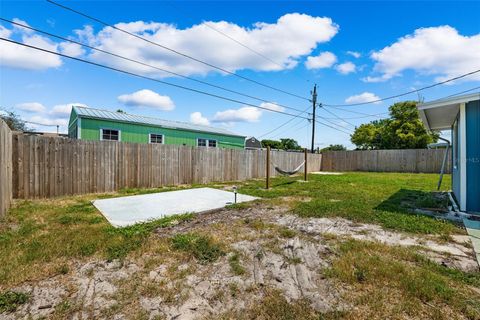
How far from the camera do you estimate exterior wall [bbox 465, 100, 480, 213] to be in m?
4.50

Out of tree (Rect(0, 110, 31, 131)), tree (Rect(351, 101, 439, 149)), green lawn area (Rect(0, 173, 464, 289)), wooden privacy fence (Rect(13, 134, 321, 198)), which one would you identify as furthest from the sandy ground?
tree (Rect(351, 101, 439, 149))

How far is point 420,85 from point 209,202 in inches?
575

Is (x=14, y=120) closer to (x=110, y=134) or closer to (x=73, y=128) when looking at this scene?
(x=73, y=128)

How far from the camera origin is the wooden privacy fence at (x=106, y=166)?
18.5 ft

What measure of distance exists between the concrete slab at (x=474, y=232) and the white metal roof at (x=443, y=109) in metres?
2.26

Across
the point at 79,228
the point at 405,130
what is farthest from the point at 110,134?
the point at 405,130

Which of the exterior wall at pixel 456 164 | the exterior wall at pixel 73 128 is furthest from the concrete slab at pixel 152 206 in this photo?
the exterior wall at pixel 73 128

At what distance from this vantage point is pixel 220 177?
9867mm

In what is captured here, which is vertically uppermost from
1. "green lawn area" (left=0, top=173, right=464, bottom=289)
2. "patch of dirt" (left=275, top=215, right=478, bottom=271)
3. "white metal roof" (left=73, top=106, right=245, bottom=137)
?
"white metal roof" (left=73, top=106, right=245, bottom=137)

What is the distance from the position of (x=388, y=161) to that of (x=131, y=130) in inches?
Answer: 634

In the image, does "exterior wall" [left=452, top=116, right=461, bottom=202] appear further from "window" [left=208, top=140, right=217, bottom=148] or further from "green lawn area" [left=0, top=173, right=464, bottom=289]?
"window" [left=208, top=140, right=217, bottom=148]

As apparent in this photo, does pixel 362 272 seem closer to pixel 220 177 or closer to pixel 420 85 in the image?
pixel 220 177

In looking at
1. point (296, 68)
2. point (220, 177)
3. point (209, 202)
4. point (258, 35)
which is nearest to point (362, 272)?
point (209, 202)

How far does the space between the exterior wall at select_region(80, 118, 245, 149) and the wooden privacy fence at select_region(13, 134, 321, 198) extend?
4728 mm
